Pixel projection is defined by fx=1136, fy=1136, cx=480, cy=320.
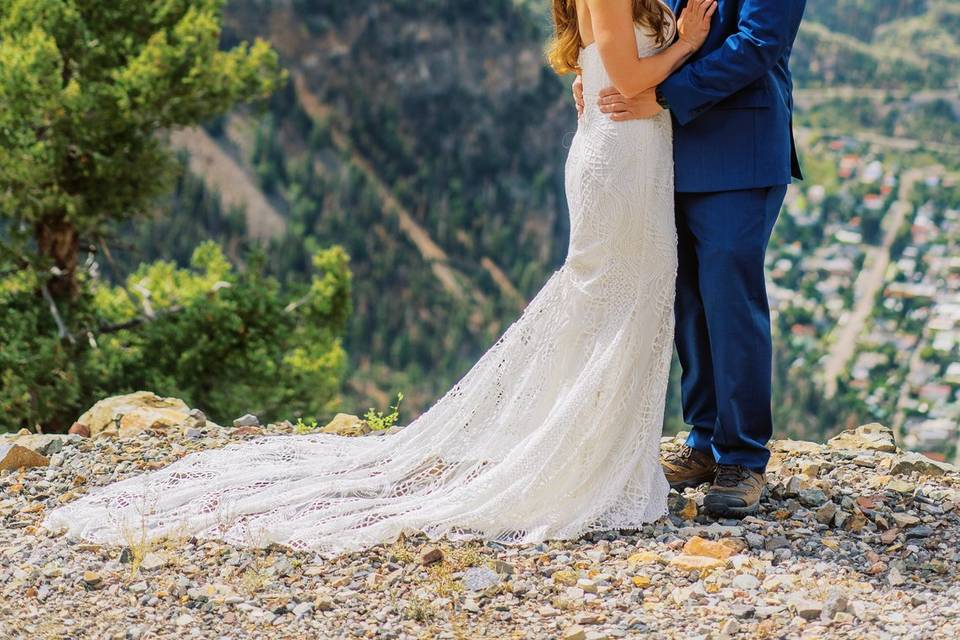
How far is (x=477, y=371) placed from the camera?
5332 mm

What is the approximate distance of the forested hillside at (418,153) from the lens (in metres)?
106

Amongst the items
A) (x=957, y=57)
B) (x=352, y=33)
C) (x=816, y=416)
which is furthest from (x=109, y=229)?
(x=957, y=57)

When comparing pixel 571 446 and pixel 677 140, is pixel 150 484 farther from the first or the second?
pixel 677 140

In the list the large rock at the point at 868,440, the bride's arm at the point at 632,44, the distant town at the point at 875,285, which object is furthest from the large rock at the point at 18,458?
the distant town at the point at 875,285

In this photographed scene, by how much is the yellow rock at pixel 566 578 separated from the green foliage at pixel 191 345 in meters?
9.31

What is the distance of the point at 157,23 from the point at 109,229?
2.72m

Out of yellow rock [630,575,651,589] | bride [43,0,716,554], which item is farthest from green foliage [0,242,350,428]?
yellow rock [630,575,651,589]

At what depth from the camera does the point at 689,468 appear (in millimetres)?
5355

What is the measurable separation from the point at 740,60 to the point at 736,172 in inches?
17.8

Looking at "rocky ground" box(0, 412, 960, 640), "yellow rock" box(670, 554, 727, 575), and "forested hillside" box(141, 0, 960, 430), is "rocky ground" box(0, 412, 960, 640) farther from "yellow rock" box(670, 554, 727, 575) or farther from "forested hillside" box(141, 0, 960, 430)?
"forested hillside" box(141, 0, 960, 430)

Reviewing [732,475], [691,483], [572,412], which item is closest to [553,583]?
[572,412]

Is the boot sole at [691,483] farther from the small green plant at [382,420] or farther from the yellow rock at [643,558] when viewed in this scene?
the small green plant at [382,420]

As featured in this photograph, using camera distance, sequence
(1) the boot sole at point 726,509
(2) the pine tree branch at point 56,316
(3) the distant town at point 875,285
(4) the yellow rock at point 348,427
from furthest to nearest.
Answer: (3) the distant town at point 875,285
(2) the pine tree branch at point 56,316
(4) the yellow rock at point 348,427
(1) the boot sole at point 726,509

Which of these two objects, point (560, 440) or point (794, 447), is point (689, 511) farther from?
point (794, 447)
